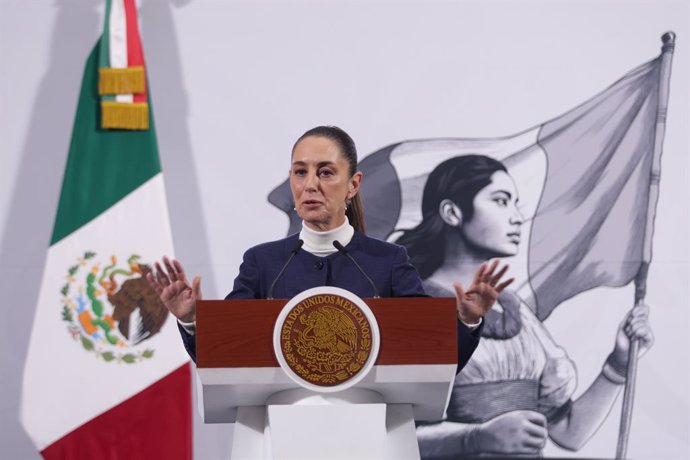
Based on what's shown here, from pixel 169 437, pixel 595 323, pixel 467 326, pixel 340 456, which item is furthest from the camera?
pixel 595 323

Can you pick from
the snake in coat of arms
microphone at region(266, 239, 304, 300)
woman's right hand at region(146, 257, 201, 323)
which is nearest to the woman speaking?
microphone at region(266, 239, 304, 300)

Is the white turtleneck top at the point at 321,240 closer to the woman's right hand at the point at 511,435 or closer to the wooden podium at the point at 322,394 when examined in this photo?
the wooden podium at the point at 322,394

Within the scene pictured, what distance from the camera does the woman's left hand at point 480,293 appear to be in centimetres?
240

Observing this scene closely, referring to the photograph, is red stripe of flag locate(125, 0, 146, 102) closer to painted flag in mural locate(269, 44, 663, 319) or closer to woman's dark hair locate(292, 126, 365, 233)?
painted flag in mural locate(269, 44, 663, 319)

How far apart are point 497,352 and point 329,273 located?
6.76 feet

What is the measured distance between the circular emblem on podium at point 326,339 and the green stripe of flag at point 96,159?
8.17ft

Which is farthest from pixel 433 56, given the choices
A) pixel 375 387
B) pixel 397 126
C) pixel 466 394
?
pixel 375 387

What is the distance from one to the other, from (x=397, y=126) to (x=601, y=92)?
1.04 metres

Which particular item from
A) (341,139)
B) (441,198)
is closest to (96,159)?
(441,198)

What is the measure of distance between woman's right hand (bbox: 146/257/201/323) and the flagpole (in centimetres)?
281

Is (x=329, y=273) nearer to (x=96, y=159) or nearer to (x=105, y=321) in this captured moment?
(x=105, y=321)

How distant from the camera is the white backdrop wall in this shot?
4.47 meters

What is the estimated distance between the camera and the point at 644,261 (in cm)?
463

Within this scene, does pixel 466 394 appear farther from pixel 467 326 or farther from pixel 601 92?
pixel 467 326
